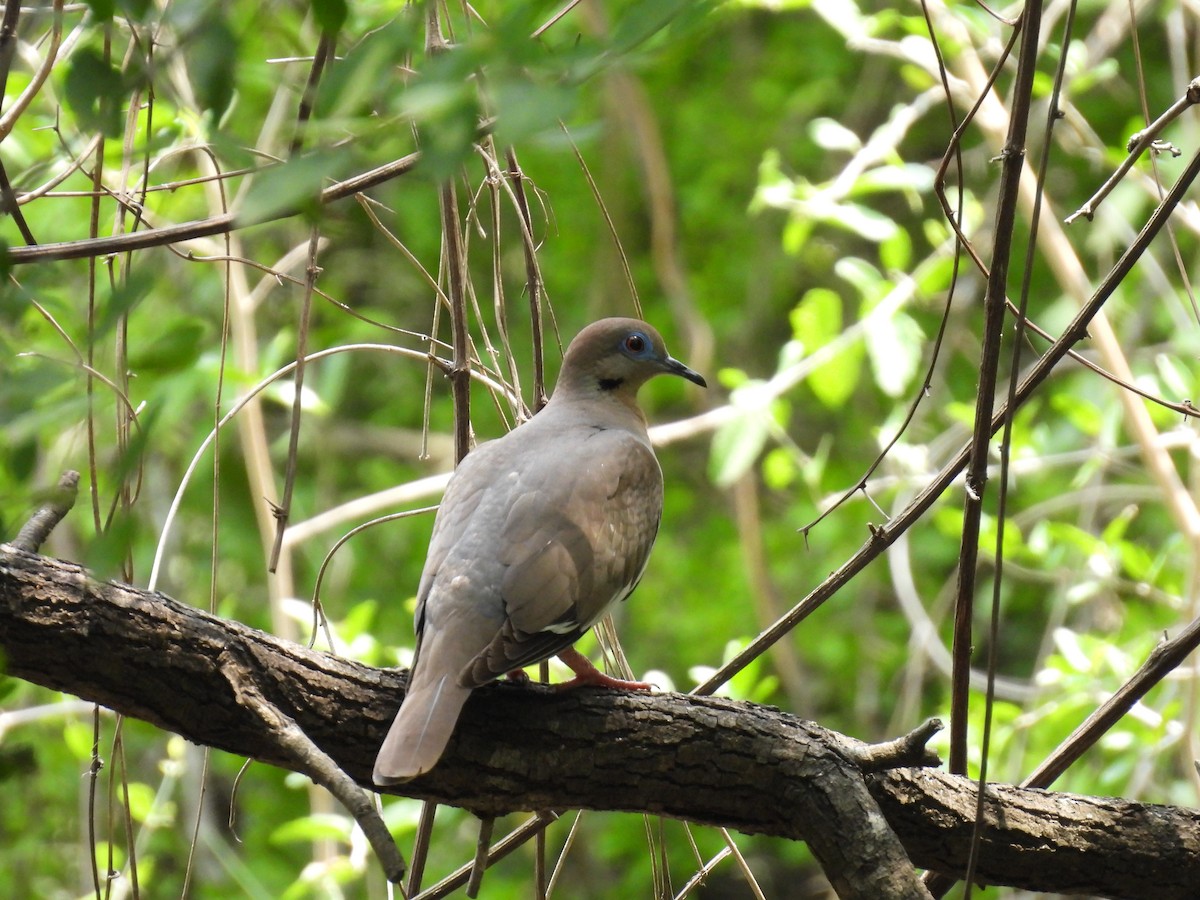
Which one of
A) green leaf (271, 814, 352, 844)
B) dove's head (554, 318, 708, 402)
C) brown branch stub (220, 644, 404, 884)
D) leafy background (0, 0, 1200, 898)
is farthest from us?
leafy background (0, 0, 1200, 898)

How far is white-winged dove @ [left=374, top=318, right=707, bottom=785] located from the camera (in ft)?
8.16

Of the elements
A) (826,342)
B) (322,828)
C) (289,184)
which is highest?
(826,342)

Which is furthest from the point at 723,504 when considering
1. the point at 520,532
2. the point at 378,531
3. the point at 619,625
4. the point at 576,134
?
the point at 576,134

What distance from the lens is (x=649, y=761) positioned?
98.0 inches

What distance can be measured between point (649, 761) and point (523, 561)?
0.62 meters

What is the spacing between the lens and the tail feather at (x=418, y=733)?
7.42ft

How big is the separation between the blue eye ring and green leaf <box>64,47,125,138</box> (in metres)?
3.03

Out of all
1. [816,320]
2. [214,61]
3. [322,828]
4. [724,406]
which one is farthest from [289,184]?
[724,406]

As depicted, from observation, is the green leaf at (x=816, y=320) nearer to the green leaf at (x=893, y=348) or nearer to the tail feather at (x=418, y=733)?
the green leaf at (x=893, y=348)

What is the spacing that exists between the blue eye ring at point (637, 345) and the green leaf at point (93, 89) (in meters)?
3.03

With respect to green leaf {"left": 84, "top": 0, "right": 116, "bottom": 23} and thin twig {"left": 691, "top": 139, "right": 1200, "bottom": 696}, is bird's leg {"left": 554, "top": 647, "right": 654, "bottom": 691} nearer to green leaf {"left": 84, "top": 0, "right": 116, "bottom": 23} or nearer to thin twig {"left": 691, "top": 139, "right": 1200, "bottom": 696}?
thin twig {"left": 691, "top": 139, "right": 1200, "bottom": 696}

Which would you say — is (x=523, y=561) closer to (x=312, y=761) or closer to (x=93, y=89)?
(x=312, y=761)

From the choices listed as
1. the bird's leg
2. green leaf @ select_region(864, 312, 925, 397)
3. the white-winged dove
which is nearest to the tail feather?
the white-winged dove

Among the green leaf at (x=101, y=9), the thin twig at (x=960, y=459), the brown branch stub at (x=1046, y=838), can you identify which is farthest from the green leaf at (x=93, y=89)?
the brown branch stub at (x=1046, y=838)
